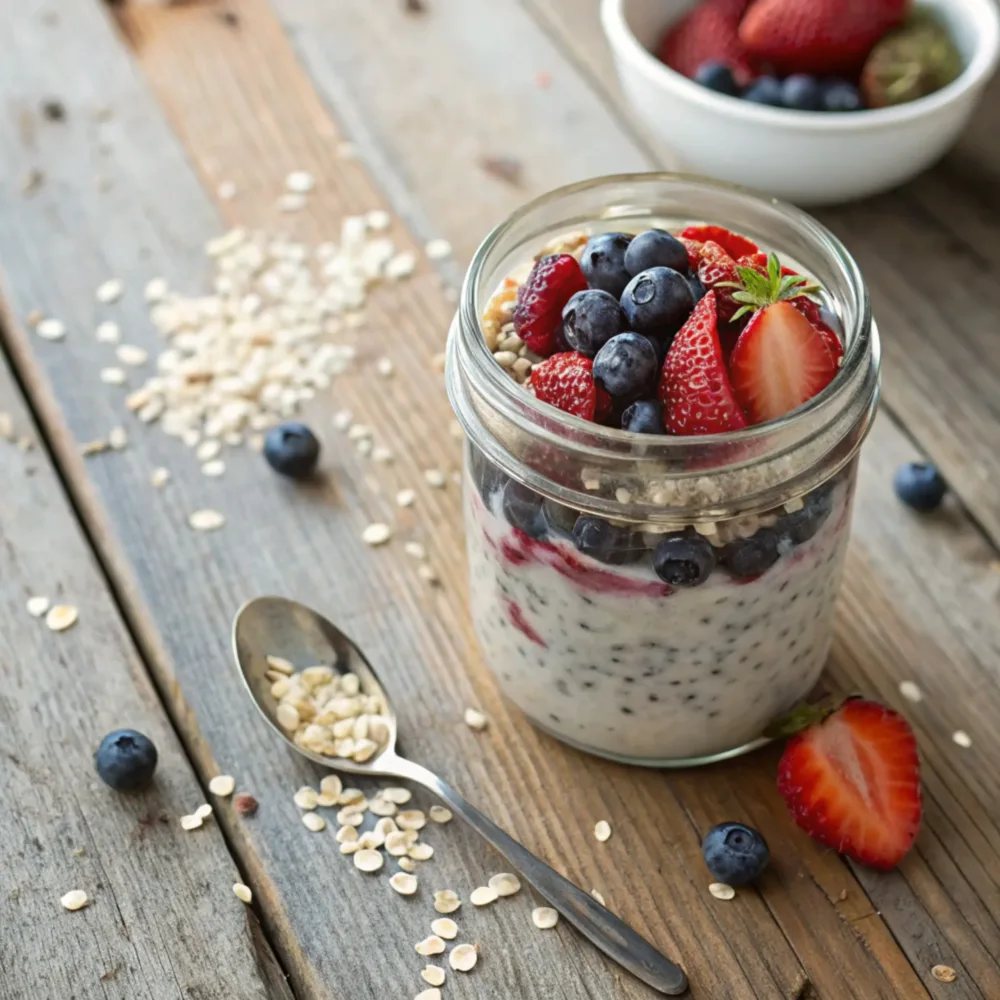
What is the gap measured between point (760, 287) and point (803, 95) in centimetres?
70

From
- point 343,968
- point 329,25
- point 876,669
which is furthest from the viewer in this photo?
point 329,25

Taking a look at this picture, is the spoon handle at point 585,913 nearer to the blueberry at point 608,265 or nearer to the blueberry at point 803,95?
the blueberry at point 608,265

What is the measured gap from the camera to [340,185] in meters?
1.77

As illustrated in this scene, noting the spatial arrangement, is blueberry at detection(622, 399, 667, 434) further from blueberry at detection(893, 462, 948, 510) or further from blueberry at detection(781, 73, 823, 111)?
blueberry at detection(781, 73, 823, 111)

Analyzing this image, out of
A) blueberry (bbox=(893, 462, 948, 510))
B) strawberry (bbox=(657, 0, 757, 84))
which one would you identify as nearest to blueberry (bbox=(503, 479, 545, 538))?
blueberry (bbox=(893, 462, 948, 510))

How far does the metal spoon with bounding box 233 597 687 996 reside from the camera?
42.5 inches

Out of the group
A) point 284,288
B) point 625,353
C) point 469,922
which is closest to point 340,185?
point 284,288

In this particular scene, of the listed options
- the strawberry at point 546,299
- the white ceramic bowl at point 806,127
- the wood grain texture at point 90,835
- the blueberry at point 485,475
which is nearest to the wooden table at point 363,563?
the wood grain texture at point 90,835

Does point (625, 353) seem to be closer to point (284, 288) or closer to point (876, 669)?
point (876, 669)

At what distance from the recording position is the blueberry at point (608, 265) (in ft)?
3.48

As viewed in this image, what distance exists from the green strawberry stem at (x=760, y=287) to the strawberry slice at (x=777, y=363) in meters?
0.02

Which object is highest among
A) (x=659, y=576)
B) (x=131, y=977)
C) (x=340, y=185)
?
(x=659, y=576)

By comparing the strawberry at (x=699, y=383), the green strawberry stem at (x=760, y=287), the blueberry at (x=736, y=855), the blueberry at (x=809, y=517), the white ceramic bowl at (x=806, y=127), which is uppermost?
the green strawberry stem at (x=760, y=287)

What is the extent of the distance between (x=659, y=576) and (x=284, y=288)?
80 cm
